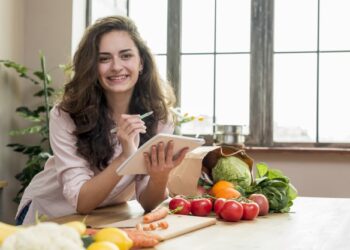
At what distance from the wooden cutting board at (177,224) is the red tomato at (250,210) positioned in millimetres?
149

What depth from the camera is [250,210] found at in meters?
1.87

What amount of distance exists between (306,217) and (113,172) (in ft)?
2.20

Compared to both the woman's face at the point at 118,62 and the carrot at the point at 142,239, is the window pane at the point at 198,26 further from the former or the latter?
the carrot at the point at 142,239

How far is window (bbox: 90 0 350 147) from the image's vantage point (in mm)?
4387

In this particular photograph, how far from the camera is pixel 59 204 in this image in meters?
2.17

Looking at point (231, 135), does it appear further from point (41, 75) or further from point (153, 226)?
point (41, 75)

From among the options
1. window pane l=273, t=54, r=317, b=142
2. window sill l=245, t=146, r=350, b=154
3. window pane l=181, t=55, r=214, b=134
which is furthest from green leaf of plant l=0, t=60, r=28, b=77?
window pane l=273, t=54, r=317, b=142

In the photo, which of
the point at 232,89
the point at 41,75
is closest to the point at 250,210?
the point at 41,75

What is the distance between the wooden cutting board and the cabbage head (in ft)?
1.39

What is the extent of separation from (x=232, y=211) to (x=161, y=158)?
0.29 m

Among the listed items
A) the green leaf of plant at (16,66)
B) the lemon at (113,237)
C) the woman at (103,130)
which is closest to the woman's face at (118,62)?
the woman at (103,130)

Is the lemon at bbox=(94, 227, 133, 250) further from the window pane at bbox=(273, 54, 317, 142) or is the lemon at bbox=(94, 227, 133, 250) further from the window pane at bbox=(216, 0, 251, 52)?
the window pane at bbox=(216, 0, 251, 52)

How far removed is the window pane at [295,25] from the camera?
14.5 feet

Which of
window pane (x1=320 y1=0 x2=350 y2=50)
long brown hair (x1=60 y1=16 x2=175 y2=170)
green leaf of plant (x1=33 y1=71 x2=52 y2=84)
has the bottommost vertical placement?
long brown hair (x1=60 y1=16 x2=175 y2=170)
